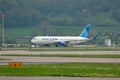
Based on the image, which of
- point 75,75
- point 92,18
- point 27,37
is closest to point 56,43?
point 27,37

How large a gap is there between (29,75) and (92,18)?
172 m

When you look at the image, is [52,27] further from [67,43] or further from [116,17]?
[67,43]

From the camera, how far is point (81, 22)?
19475cm

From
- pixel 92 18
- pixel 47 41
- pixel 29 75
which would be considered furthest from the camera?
pixel 92 18

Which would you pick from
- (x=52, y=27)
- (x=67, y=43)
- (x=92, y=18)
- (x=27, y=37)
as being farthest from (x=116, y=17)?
(x=67, y=43)

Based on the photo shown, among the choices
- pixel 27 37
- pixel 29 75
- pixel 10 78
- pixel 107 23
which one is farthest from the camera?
pixel 107 23

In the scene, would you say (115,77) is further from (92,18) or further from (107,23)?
(92,18)

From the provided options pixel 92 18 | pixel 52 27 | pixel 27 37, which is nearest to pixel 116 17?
pixel 92 18

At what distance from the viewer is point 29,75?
28344 millimetres

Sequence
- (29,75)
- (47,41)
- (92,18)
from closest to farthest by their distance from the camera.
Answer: (29,75) < (47,41) < (92,18)

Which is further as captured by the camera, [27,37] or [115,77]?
[27,37]

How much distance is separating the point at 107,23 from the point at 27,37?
38920mm

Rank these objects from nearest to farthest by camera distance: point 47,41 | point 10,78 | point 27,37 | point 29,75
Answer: point 10,78
point 29,75
point 47,41
point 27,37

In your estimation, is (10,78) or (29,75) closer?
(10,78)
